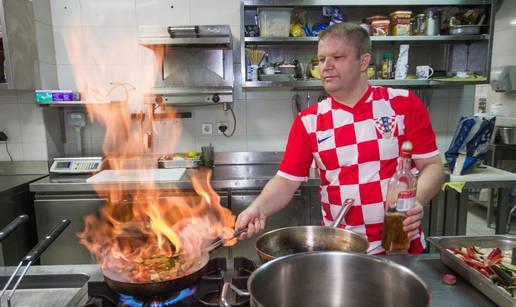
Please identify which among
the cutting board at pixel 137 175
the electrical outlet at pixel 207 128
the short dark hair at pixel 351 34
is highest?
the short dark hair at pixel 351 34

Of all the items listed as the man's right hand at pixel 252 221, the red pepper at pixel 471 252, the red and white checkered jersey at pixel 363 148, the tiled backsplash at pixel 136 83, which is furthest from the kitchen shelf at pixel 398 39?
the red pepper at pixel 471 252

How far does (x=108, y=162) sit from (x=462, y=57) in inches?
129

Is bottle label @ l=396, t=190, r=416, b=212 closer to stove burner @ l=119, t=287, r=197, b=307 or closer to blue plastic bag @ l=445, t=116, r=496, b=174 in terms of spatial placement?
stove burner @ l=119, t=287, r=197, b=307

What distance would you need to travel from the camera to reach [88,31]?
3254 millimetres

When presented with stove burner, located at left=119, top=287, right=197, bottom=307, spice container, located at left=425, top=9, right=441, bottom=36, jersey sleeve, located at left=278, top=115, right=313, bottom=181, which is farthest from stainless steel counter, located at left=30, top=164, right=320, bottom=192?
stove burner, located at left=119, top=287, right=197, bottom=307

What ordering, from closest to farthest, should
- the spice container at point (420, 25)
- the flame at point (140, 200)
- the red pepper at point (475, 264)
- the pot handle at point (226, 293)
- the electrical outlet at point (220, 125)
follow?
the pot handle at point (226, 293), the red pepper at point (475, 264), the flame at point (140, 200), the spice container at point (420, 25), the electrical outlet at point (220, 125)

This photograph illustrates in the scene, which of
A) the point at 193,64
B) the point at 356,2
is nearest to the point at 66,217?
the point at 193,64

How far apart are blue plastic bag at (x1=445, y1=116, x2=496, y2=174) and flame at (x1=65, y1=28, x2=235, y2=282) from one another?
1835 mm

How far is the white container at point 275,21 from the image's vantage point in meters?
2.87

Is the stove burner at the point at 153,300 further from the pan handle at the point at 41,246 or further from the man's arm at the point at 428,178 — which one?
the man's arm at the point at 428,178

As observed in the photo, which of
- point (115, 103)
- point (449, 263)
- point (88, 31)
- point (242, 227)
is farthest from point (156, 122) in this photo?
point (449, 263)

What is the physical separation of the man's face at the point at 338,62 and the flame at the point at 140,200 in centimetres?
75

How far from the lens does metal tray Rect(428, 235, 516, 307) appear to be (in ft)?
2.91

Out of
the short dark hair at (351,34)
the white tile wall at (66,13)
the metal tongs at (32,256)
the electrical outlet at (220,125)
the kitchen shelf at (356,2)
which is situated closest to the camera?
the metal tongs at (32,256)
